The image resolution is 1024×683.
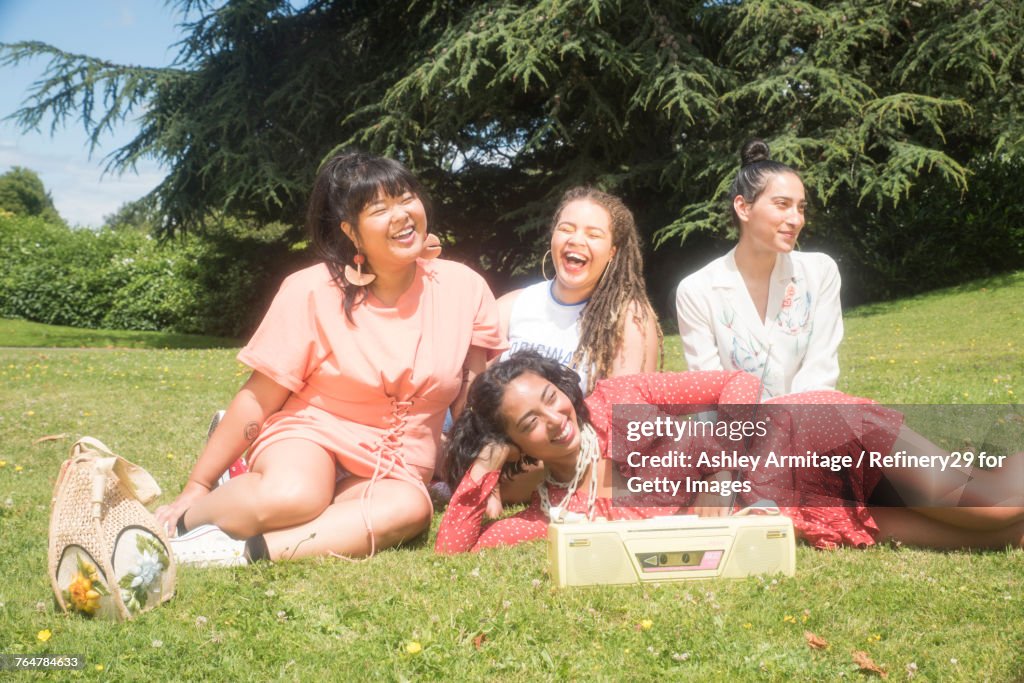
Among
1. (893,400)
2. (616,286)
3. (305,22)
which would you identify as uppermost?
(305,22)

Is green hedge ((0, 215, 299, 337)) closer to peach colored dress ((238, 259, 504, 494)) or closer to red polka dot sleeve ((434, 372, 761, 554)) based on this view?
peach colored dress ((238, 259, 504, 494))

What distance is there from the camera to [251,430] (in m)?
3.56

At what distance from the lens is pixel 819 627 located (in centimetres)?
253

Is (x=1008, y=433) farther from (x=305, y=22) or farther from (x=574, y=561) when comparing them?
(x=305, y=22)

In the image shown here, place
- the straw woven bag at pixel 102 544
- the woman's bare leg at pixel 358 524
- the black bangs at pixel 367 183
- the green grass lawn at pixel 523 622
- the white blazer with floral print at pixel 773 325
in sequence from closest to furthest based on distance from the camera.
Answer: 1. the green grass lawn at pixel 523 622
2. the straw woven bag at pixel 102 544
3. the woman's bare leg at pixel 358 524
4. the black bangs at pixel 367 183
5. the white blazer with floral print at pixel 773 325

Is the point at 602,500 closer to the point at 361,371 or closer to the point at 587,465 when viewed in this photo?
the point at 587,465

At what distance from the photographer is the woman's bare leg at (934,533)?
3166mm

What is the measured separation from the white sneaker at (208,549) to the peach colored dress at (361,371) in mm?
412

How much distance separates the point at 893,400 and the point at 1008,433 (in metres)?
1.55

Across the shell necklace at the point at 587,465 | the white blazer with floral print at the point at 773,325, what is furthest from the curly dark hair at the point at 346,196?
the white blazer with floral print at the point at 773,325

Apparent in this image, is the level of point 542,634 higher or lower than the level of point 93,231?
lower

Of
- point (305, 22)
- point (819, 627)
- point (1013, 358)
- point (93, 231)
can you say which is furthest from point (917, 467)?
point (93, 231)

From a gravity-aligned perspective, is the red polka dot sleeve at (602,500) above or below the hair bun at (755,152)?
below

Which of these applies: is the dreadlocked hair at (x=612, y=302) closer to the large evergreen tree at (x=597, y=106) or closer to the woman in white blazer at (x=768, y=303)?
the woman in white blazer at (x=768, y=303)
